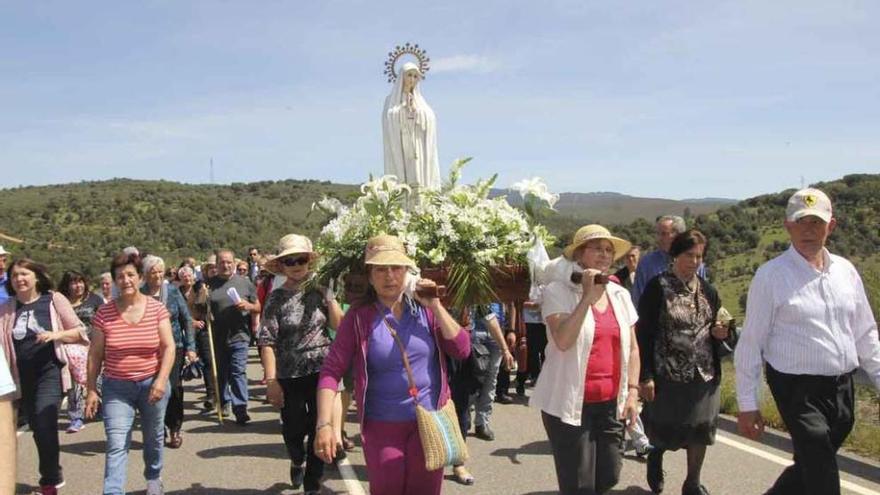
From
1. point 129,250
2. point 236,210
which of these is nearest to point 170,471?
point 129,250

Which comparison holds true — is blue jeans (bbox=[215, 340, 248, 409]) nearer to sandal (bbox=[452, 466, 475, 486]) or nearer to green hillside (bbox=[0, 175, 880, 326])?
green hillside (bbox=[0, 175, 880, 326])

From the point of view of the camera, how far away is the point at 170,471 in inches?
282

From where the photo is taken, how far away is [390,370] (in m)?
3.98

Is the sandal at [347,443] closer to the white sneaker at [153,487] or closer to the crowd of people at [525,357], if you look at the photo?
the crowd of people at [525,357]

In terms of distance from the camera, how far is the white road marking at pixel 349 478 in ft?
20.9

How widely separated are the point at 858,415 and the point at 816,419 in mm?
5669

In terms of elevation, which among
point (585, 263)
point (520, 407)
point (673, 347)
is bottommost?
point (520, 407)

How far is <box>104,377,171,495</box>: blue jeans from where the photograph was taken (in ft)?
17.9

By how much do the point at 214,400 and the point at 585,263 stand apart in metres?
6.51

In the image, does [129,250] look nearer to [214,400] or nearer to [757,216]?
[214,400]

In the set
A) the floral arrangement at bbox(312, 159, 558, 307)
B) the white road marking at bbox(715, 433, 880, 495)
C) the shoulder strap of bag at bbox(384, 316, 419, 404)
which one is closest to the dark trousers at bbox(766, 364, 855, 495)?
the floral arrangement at bbox(312, 159, 558, 307)

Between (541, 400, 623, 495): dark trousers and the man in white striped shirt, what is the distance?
29.3 inches

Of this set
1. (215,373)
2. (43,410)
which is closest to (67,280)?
(215,373)

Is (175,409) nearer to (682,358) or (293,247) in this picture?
(293,247)
